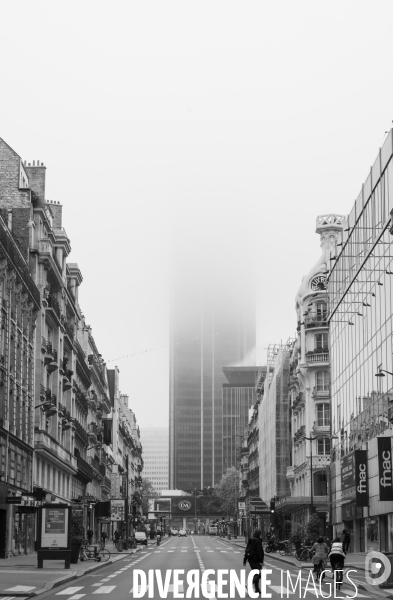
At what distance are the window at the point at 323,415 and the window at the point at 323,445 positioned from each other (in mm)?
1320

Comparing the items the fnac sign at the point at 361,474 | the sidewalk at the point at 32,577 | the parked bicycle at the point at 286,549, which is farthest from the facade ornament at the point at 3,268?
the parked bicycle at the point at 286,549

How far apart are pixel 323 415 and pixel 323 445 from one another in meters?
2.67

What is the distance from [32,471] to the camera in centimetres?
6169

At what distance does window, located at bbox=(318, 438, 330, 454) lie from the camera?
8688 cm

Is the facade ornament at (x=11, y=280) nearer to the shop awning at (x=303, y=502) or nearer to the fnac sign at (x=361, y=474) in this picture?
the fnac sign at (x=361, y=474)

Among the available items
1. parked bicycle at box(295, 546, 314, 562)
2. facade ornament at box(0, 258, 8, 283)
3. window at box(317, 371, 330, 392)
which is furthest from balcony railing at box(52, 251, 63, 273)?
parked bicycle at box(295, 546, 314, 562)

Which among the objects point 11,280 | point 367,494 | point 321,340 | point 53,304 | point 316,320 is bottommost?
point 367,494

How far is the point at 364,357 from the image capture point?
60594mm

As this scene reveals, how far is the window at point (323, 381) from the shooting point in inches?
3489

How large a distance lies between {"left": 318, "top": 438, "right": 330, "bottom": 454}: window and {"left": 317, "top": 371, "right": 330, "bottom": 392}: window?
449cm

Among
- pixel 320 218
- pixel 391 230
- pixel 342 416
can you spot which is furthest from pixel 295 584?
pixel 320 218

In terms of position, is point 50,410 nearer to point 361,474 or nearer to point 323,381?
point 361,474

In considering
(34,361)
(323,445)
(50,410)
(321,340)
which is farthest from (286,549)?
(321,340)

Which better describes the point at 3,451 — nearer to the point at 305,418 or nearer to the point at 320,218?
the point at 305,418
